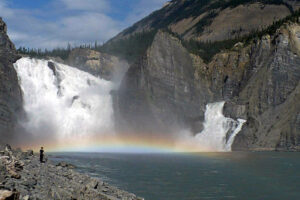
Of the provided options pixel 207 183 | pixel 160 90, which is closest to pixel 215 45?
pixel 160 90

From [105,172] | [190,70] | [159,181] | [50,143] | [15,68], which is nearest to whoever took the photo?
[159,181]

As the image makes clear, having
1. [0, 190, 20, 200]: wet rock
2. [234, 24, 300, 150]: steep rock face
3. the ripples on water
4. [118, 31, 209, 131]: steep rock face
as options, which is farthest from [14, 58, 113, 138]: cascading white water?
[0, 190, 20, 200]: wet rock

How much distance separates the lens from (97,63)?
134 m

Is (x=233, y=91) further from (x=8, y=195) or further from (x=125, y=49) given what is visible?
(x=8, y=195)

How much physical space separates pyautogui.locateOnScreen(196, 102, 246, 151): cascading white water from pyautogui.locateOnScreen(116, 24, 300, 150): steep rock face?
1861 millimetres

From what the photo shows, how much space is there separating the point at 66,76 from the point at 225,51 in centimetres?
4991

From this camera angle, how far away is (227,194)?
2964 centimetres

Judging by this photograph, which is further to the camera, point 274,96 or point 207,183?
point 274,96

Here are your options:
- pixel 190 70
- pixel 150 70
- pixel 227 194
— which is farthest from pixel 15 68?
pixel 227 194

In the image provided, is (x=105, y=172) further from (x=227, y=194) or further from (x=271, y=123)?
(x=271, y=123)

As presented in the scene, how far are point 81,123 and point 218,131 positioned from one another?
34.7 m

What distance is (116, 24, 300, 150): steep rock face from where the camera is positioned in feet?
315

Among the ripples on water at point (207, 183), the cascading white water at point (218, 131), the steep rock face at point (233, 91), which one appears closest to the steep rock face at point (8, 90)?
the steep rock face at point (233, 91)

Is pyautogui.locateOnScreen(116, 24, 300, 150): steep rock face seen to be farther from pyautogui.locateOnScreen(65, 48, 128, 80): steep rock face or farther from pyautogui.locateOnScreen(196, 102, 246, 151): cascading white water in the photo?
pyautogui.locateOnScreen(65, 48, 128, 80): steep rock face
